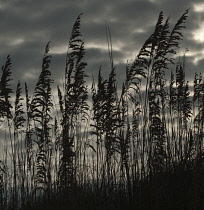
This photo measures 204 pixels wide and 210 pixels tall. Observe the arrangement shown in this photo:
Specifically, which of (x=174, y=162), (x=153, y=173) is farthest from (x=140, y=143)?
(x=153, y=173)

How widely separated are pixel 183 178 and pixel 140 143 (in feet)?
4.45

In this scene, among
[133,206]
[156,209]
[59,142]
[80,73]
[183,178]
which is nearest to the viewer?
[156,209]

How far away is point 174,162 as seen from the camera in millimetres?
6789

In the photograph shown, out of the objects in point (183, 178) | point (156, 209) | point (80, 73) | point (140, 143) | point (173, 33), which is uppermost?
point (173, 33)

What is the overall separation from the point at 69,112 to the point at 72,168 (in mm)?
911

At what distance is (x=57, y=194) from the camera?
6.88 meters

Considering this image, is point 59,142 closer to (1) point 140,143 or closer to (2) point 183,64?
(1) point 140,143

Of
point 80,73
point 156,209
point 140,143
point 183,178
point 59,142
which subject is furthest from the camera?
point 59,142

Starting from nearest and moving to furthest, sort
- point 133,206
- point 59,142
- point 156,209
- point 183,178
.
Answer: point 156,209 < point 133,206 < point 183,178 < point 59,142

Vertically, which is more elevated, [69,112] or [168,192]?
[69,112]

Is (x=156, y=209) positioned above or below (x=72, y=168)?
below

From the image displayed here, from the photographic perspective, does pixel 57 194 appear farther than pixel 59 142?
No

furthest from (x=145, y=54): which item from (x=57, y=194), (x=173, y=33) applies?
(x=57, y=194)

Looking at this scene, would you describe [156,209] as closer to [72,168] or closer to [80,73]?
[72,168]
